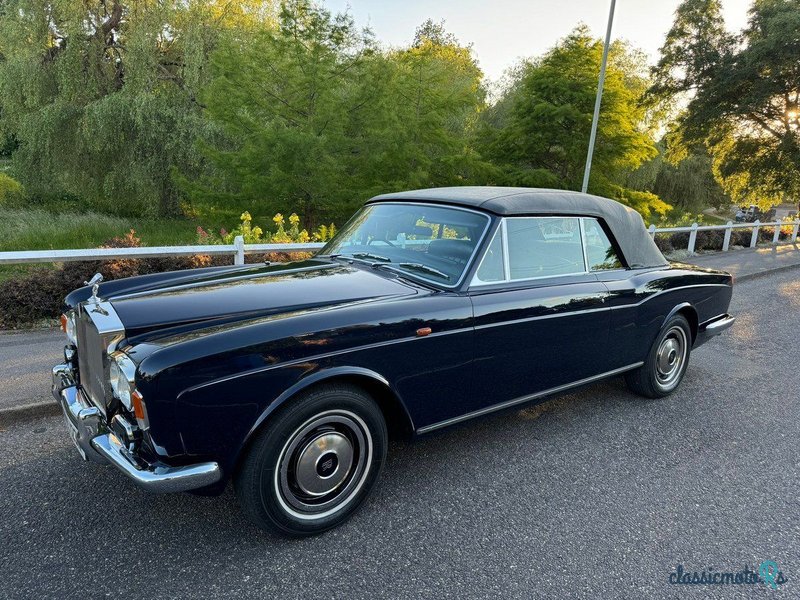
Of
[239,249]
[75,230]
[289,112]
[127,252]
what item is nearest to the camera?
[127,252]

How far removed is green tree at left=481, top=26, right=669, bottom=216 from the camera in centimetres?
1590

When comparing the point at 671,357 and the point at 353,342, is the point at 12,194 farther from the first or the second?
the point at 671,357

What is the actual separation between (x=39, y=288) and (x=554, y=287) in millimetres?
5735

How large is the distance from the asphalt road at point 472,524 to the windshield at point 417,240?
1.03 m

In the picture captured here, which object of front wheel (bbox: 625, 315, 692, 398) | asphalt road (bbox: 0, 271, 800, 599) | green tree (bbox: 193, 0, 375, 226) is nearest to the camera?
asphalt road (bbox: 0, 271, 800, 599)

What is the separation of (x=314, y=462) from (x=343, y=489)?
260 mm

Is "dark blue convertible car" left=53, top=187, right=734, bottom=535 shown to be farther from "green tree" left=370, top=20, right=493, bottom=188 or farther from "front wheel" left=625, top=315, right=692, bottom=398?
"green tree" left=370, top=20, right=493, bottom=188

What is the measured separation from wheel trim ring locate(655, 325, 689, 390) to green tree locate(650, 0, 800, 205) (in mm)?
20195

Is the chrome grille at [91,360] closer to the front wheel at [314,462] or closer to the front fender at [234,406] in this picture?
the front fender at [234,406]

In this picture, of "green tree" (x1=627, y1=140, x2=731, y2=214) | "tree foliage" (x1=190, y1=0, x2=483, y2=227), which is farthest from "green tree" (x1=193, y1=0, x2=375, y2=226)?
"green tree" (x1=627, y1=140, x2=731, y2=214)

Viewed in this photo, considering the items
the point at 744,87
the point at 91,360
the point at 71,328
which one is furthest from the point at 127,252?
Answer: the point at 744,87

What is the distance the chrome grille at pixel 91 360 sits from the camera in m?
2.36

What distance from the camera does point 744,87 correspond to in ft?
66.1

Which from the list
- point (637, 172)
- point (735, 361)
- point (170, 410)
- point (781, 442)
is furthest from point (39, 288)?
point (637, 172)
